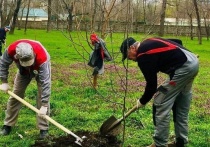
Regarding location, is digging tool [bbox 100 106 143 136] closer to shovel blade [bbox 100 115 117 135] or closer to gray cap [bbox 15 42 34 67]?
shovel blade [bbox 100 115 117 135]

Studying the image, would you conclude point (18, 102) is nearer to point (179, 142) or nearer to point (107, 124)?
point (107, 124)

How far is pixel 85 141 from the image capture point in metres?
6.77

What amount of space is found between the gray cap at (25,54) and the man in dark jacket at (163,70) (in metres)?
1.58

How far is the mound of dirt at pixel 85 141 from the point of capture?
6.77 m

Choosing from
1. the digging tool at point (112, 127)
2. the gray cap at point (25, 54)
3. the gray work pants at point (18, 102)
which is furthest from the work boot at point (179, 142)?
the gray cap at point (25, 54)

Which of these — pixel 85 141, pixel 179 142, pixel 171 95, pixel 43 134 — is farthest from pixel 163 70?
pixel 43 134

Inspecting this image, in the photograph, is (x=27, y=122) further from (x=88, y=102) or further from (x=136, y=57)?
(x=136, y=57)

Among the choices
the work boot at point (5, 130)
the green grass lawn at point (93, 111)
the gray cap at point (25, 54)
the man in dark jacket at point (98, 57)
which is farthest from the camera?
the man in dark jacket at point (98, 57)

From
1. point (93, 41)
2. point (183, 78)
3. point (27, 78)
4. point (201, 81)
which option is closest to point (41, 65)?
point (27, 78)

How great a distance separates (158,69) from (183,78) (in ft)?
1.32

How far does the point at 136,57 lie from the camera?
19.0ft

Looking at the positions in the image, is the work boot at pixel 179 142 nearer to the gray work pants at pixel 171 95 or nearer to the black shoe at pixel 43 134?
the gray work pants at pixel 171 95

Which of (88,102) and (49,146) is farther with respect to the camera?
(88,102)

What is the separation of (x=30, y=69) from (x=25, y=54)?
66 centimetres
